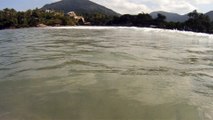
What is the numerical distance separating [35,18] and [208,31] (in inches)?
1728

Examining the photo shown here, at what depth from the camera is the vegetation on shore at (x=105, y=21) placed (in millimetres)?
66250

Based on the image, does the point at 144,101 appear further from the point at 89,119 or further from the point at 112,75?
the point at 112,75

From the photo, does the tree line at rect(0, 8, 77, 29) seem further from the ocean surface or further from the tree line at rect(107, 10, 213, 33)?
the ocean surface

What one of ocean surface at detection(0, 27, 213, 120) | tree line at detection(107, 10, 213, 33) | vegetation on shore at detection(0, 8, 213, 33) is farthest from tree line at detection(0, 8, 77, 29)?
ocean surface at detection(0, 27, 213, 120)

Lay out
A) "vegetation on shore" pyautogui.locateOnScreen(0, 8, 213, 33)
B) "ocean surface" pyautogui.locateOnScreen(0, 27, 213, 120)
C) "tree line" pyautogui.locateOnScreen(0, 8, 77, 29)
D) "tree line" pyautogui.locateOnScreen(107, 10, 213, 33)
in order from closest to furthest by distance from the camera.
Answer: "ocean surface" pyautogui.locateOnScreen(0, 27, 213, 120) < "tree line" pyautogui.locateOnScreen(107, 10, 213, 33) < "vegetation on shore" pyautogui.locateOnScreen(0, 8, 213, 33) < "tree line" pyautogui.locateOnScreen(0, 8, 77, 29)

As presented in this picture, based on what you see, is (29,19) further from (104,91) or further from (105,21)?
(104,91)

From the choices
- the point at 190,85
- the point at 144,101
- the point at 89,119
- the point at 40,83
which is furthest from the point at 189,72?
the point at 89,119

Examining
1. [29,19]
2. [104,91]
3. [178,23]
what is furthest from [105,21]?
[104,91]

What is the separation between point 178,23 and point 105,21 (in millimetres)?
28530

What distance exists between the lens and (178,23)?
68.7 m

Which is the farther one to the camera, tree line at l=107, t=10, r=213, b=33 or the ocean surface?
tree line at l=107, t=10, r=213, b=33

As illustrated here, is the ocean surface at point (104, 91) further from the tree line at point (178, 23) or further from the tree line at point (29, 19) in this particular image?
the tree line at point (29, 19)

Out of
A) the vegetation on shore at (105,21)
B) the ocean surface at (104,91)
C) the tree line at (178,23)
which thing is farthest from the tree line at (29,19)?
the ocean surface at (104,91)

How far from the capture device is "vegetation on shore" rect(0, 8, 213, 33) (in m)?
66.2
